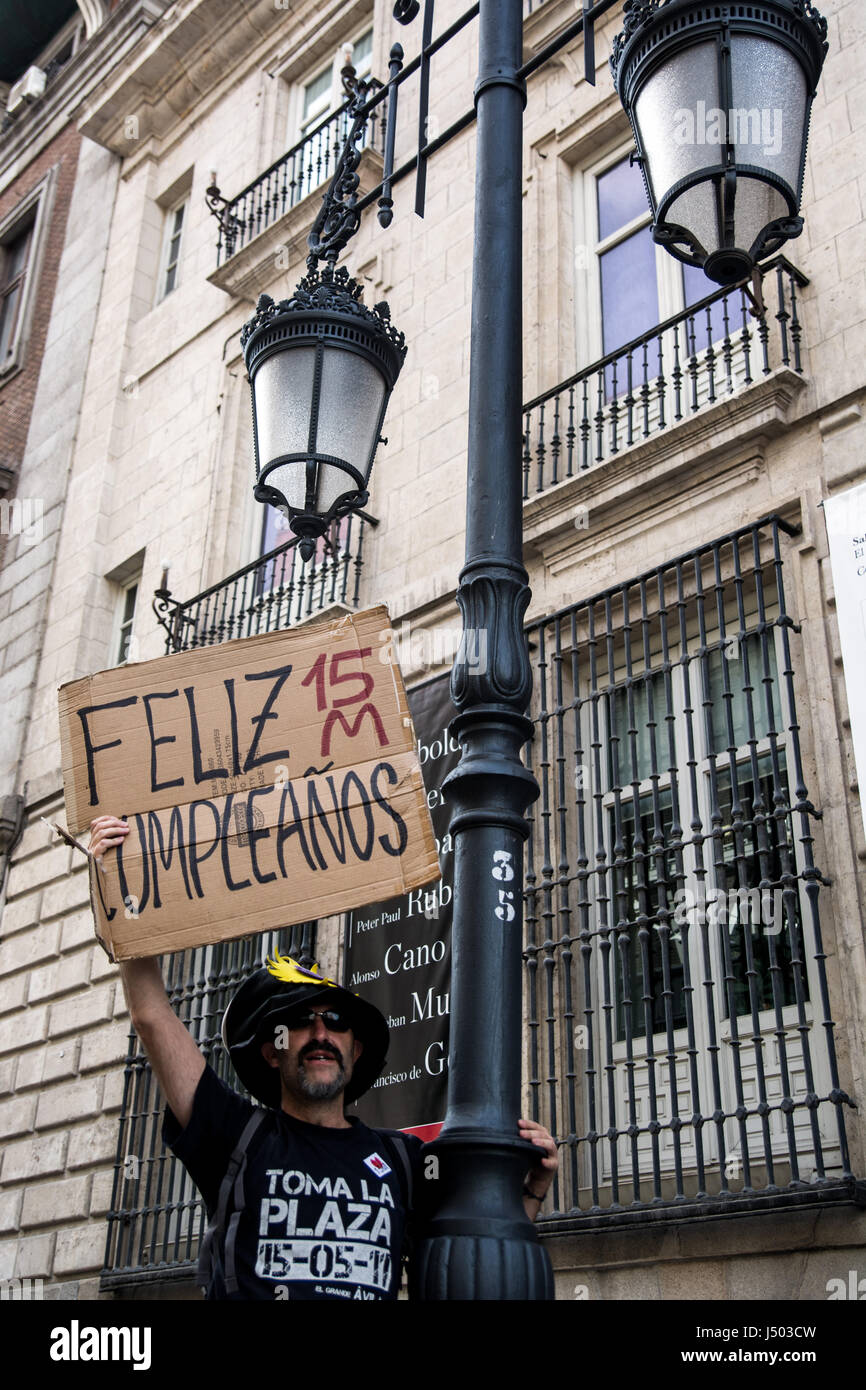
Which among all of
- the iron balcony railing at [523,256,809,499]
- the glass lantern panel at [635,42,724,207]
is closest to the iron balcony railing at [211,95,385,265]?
the iron balcony railing at [523,256,809,499]

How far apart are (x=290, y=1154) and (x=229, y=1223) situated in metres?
0.22

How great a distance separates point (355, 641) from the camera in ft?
12.0

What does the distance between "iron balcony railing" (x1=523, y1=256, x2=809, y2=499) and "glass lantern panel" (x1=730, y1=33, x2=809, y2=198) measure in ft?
12.3

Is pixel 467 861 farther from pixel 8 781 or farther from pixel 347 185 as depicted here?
pixel 8 781

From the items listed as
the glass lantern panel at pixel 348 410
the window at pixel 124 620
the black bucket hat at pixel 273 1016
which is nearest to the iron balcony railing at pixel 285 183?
the window at pixel 124 620

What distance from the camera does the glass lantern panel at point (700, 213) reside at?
3.99 meters

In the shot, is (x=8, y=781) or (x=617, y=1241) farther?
(x=8, y=781)

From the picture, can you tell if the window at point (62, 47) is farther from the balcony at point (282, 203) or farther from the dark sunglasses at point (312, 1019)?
the dark sunglasses at point (312, 1019)

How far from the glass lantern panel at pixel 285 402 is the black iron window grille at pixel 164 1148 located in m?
4.72

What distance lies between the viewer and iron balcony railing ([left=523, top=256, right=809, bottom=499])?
831 centimetres

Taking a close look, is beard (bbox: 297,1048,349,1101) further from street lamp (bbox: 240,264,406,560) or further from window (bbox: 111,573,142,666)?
window (bbox: 111,573,142,666)

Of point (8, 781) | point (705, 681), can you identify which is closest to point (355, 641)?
point (705, 681)

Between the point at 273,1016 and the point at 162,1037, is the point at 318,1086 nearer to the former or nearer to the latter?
the point at 273,1016
